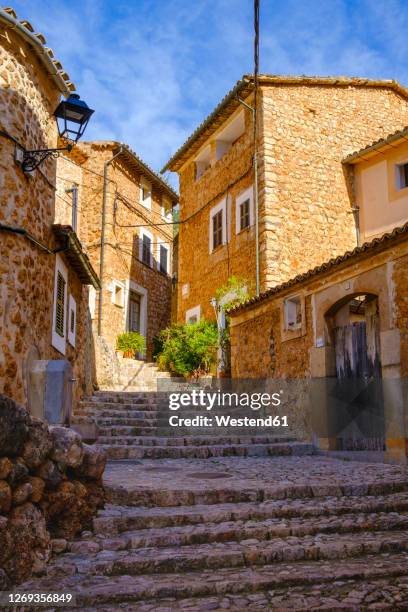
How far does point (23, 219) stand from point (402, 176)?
9987mm

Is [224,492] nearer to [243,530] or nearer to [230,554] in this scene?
[243,530]

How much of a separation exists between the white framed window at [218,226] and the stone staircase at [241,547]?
1152cm

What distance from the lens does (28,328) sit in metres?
7.48

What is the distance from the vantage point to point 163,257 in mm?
24250

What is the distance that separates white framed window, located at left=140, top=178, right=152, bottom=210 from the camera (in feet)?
74.8

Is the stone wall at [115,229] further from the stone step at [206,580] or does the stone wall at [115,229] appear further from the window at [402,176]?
the stone step at [206,580]

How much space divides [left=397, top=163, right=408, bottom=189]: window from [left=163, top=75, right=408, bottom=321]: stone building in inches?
64.9

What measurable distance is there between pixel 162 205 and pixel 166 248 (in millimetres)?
1837

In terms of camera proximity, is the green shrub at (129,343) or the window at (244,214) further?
the green shrub at (129,343)

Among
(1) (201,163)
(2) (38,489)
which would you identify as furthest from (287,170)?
(2) (38,489)

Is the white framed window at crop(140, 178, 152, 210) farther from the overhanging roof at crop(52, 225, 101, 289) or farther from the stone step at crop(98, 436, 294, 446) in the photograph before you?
the stone step at crop(98, 436, 294, 446)

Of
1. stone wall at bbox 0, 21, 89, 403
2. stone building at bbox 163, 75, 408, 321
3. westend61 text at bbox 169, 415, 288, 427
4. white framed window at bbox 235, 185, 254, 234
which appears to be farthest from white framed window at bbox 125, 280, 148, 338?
stone wall at bbox 0, 21, 89, 403

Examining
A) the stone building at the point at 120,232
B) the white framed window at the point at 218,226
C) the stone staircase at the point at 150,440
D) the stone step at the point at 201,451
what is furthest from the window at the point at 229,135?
the stone step at the point at 201,451

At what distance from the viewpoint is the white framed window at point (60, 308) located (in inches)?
356
